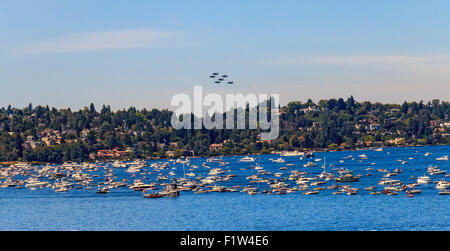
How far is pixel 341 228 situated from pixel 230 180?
68.8 meters

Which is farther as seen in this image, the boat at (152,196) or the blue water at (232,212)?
the boat at (152,196)

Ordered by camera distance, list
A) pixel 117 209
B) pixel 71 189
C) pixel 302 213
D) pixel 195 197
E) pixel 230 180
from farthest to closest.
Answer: pixel 230 180 → pixel 71 189 → pixel 195 197 → pixel 117 209 → pixel 302 213

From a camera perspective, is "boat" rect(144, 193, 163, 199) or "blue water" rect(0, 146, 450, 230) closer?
"blue water" rect(0, 146, 450, 230)

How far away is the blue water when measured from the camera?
69812 millimetres

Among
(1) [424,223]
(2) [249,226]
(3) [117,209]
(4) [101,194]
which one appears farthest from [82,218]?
(1) [424,223]

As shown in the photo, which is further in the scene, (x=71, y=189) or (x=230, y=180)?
(x=230, y=180)

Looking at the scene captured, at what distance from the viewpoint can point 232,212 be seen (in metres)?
80.6

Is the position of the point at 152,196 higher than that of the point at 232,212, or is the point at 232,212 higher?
the point at 232,212

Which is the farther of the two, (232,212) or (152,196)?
(152,196)

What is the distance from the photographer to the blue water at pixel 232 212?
229 ft

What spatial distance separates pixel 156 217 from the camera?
78312mm
